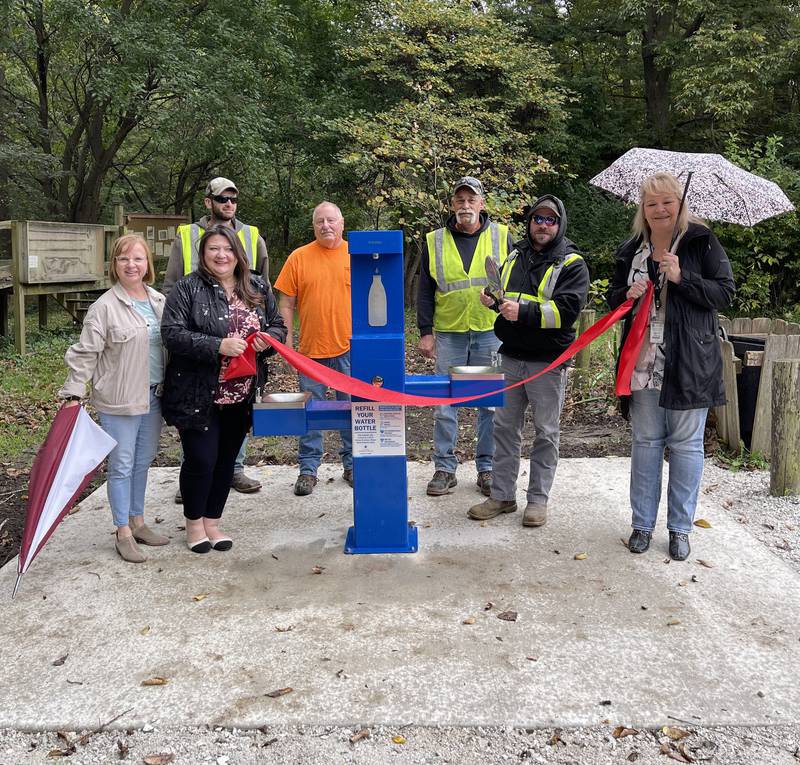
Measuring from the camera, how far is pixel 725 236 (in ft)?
44.5

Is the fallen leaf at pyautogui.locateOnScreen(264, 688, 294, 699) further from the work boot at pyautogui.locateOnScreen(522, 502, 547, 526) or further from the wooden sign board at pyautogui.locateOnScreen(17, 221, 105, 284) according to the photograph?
the wooden sign board at pyautogui.locateOnScreen(17, 221, 105, 284)

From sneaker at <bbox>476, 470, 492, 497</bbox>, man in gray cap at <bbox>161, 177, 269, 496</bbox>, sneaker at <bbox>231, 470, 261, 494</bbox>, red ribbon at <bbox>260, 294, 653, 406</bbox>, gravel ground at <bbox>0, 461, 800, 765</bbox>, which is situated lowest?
gravel ground at <bbox>0, 461, 800, 765</bbox>

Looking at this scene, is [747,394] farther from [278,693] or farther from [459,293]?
[278,693]

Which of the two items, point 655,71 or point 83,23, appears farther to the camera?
point 655,71

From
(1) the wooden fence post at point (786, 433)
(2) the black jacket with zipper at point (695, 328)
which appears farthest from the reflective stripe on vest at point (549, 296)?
(1) the wooden fence post at point (786, 433)

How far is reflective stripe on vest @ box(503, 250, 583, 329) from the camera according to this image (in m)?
4.27

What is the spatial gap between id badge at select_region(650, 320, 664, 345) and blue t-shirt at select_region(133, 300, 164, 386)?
258 centimetres

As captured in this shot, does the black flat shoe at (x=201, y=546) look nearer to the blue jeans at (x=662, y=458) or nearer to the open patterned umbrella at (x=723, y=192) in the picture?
the blue jeans at (x=662, y=458)

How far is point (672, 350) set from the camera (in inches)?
156

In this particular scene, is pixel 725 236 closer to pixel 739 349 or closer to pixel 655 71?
pixel 655 71

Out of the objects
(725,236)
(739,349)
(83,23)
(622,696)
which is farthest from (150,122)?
(622,696)

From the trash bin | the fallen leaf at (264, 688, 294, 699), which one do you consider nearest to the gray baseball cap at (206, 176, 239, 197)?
the fallen leaf at (264, 688, 294, 699)

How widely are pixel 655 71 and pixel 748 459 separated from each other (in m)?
14.8

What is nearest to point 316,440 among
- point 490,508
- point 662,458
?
point 490,508
